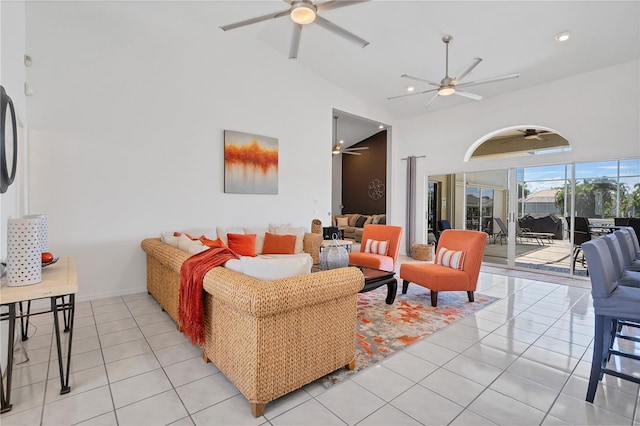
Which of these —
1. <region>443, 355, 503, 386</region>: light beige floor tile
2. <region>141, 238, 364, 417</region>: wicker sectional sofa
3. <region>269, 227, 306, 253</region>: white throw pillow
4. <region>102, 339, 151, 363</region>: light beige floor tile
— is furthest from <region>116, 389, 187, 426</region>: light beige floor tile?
<region>269, 227, 306, 253</region>: white throw pillow

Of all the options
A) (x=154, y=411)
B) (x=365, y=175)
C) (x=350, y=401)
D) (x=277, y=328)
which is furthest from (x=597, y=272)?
(x=365, y=175)

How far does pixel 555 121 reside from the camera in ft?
17.7

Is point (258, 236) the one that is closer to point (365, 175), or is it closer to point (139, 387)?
point (139, 387)

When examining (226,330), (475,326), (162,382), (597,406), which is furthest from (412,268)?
(162,382)

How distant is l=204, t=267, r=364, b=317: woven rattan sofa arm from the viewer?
5.44ft

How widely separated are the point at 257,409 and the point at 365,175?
30.5 feet

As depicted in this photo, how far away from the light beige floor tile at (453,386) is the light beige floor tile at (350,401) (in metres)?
0.43

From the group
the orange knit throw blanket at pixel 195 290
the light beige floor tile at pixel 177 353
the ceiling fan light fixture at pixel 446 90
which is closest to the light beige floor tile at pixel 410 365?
the orange knit throw blanket at pixel 195 290

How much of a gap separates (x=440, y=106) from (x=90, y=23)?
6414mm

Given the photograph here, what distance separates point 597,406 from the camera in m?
1.88

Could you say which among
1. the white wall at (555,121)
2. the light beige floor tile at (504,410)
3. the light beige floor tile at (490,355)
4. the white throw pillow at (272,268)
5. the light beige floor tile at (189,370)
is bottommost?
the light beige floor tile at (504,410)

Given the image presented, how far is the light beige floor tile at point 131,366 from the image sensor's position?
2188mm

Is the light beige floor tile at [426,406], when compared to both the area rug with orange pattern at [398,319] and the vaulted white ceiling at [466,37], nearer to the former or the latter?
the area rug with orange pattern at [398,319]

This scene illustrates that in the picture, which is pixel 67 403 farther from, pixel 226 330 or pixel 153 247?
pixel 153 247
